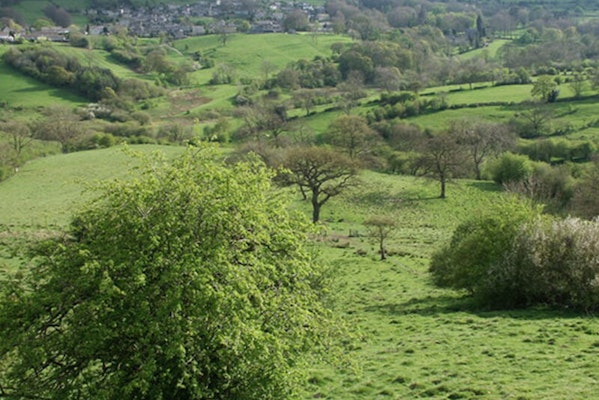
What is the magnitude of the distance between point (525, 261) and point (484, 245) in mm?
4540

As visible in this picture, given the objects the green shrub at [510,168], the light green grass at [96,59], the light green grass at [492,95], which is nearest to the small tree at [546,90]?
the light green grass at [492,95]

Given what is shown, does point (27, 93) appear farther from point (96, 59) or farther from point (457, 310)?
point (457, 310)

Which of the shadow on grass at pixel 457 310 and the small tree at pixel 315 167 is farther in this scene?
the small tree at pixel 315 167

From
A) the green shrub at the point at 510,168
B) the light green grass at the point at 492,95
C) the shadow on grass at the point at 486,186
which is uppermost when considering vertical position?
the light green grass at the point at 492,95

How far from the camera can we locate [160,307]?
645 inches

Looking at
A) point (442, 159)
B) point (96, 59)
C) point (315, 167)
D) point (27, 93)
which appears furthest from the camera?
point (96, 59)

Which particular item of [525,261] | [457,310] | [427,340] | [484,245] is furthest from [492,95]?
[427,340]

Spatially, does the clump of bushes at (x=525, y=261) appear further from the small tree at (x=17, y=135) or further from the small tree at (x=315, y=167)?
the small tree at (x=17, y=135)

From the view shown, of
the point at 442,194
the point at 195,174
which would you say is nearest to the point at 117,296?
the point at 195,174

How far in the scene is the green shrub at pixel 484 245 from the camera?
3384 cm

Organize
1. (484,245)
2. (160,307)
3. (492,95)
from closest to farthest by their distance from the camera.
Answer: (160,307), (484,245), (492,95)

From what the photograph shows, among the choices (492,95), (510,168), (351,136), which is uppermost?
(492,95)

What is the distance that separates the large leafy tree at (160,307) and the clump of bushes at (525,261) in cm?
1615

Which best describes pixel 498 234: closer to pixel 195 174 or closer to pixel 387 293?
pixel 387 293
